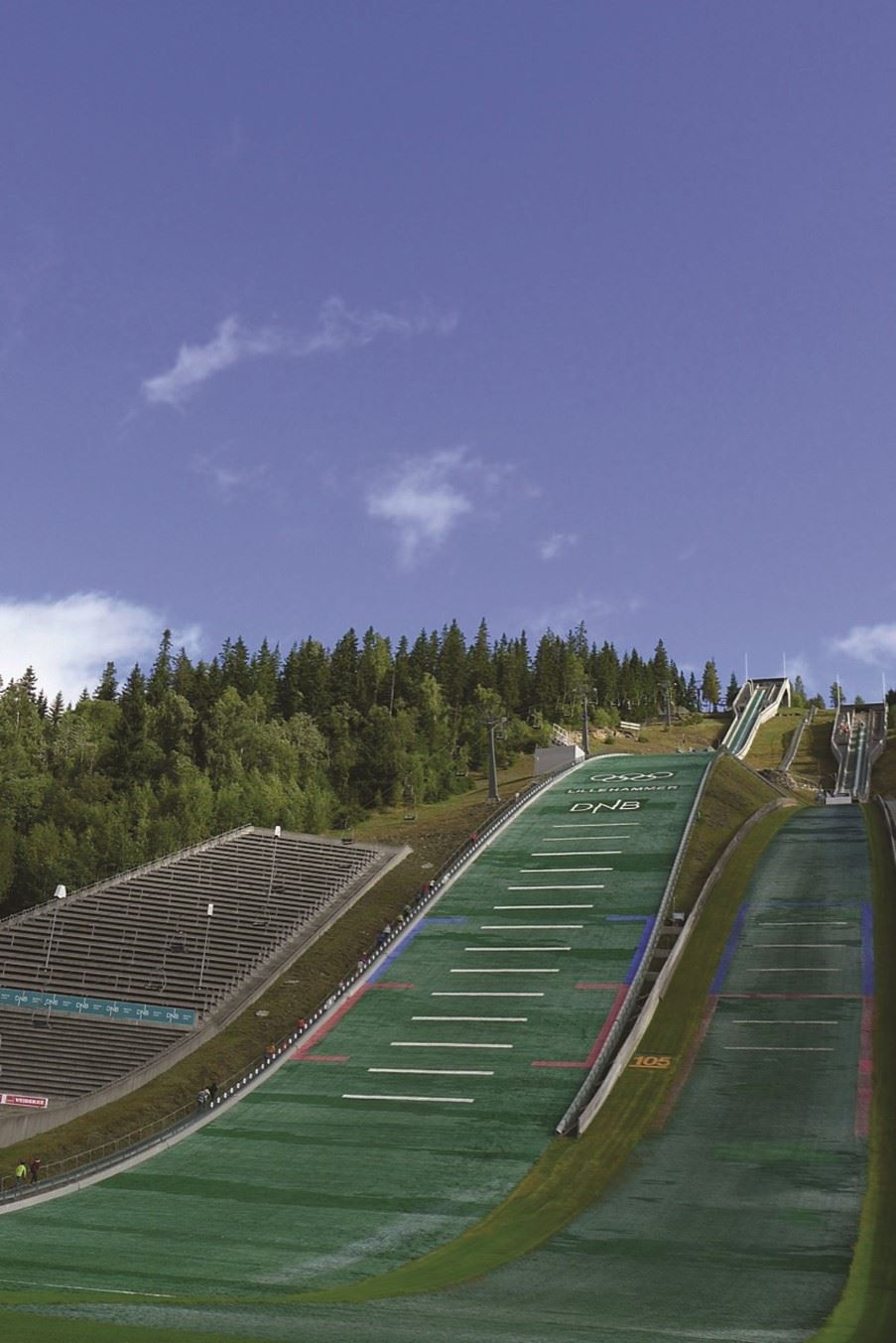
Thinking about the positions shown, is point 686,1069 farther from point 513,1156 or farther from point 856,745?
point 856,745

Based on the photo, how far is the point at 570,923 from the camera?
54.5 m

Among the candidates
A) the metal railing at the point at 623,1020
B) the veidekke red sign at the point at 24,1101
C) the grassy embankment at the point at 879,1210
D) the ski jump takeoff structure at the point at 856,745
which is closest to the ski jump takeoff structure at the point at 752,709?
the ski jump takeoff structure at the point at 856,745

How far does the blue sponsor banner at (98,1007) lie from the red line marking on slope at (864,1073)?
24153mm

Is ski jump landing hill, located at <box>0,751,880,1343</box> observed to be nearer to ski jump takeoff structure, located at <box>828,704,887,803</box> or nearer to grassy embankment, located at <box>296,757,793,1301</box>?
grassy embankment, located at <box>296,757,793,1301</box>

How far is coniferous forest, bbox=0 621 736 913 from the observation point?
85.8 m

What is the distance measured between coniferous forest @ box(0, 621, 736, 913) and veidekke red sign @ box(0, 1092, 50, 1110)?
122 feet

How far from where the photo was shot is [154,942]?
54.8 metres

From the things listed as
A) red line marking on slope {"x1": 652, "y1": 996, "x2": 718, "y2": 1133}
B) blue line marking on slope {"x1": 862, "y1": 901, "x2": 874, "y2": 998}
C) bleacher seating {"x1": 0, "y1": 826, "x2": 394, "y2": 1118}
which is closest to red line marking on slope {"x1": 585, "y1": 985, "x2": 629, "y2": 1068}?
red line marking on slope {"x1": 652, "y1": 996, "x2": 718, "y2": 1133}

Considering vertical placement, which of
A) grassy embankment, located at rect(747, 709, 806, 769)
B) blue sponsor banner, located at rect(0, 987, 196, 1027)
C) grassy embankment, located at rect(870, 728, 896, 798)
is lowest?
blue sponsor banner, located at rect(0, 987, 196, 1027)

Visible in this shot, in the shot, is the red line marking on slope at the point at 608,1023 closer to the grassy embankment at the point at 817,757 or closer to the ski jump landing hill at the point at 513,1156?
the ski jump landing hill at the point at 513,1156

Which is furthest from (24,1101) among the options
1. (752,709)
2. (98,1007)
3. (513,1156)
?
(752,709)

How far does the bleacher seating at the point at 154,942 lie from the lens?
148ft

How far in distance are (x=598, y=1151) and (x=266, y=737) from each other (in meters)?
75.5

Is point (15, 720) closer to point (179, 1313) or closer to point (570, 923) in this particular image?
point (570, 923)
